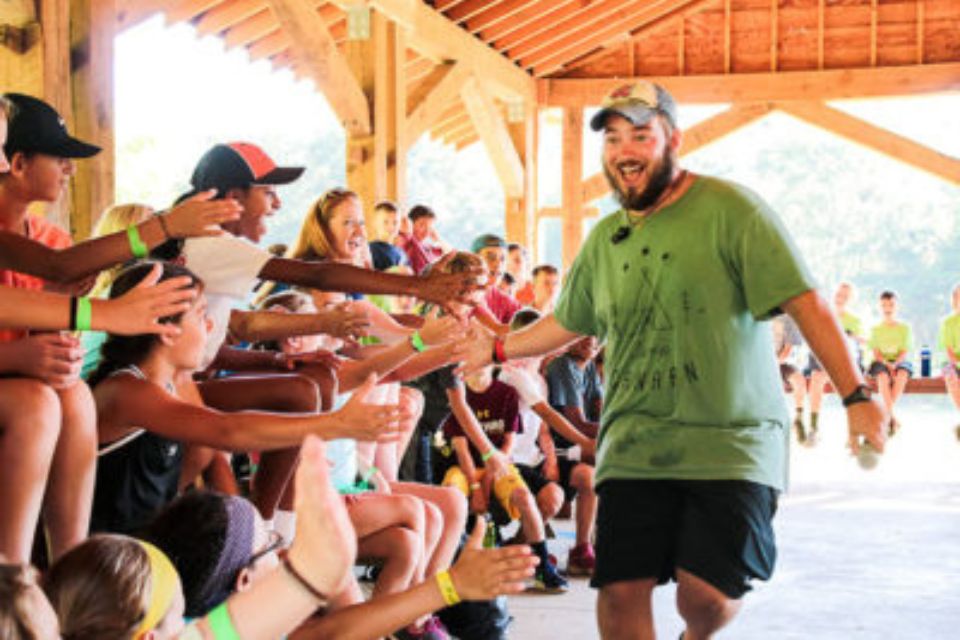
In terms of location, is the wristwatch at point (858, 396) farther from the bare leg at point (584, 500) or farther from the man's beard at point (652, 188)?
the bare leg at point (584, 500)

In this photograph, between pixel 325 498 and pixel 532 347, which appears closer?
pixel 325 498

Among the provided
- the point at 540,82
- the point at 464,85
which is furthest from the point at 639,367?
the point at 540,82

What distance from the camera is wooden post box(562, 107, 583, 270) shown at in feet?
57.9

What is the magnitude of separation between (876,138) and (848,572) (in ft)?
36.2

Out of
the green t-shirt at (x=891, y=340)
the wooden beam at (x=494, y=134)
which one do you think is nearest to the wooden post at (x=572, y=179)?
the wooden beam at (x=494, y=134)

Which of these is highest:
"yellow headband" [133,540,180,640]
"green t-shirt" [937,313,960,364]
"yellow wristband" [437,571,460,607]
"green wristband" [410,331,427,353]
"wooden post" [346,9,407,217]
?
"wooden post" [346,9,407,217]

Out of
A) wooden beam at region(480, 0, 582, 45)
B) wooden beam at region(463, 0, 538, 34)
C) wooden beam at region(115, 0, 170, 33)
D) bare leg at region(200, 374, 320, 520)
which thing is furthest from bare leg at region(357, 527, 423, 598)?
wooden beam at region(480, 0, 582, 45)

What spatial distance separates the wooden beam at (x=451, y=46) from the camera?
11758mm

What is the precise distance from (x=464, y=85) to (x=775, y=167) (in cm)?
3540

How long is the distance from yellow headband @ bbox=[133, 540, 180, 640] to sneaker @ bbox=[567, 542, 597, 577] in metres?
4.61

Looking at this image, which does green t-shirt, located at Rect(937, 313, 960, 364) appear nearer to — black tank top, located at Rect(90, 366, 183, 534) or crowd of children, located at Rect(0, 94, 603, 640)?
crowd of children, located at Rect(0, 94, 603, 640)

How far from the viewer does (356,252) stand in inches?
222

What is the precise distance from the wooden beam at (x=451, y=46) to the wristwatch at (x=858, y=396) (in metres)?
7.70

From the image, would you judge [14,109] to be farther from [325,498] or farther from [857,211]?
[857,211]
